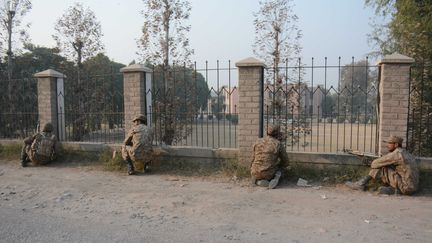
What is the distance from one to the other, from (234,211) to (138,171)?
2965 mm

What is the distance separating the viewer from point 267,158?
6199mm

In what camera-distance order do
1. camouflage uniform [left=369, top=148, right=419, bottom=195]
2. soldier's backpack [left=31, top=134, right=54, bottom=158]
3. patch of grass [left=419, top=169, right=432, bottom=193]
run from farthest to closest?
soldier's backpack [left=31, top=134, right=54, bottom=158] < patch of grass [left=419, top=169, right=432, bottom=193] < camouflage uniform [left=369, top=148, right=419, bottom=195]

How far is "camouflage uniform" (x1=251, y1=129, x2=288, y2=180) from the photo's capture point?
621 centimetres

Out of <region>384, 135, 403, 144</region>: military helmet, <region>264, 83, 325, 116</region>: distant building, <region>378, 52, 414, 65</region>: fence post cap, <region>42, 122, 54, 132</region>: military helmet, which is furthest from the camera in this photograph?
<region>42, 122, 54, 132</region>: military helmet

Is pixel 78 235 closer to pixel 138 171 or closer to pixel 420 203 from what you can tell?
pixel 138 171

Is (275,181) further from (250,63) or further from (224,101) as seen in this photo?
(224,101)

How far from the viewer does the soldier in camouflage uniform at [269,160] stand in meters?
6.21

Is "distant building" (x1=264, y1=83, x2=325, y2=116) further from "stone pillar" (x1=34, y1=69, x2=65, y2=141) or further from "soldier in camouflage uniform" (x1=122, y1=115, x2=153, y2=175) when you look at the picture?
"stone pillar" (x1=34, y1=69, x2=65, y2=141)

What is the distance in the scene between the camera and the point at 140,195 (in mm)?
5863

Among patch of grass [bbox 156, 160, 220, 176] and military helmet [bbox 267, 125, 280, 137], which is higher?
military helmet [bbox 267, 125, 280, 137]

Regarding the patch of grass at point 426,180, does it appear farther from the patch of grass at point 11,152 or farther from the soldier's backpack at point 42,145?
the patch of grass at point 11,152

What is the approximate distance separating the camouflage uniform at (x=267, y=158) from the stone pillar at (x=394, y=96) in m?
1.68

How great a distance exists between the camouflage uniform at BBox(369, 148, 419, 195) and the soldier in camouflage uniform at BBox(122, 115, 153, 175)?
4078 millimetres

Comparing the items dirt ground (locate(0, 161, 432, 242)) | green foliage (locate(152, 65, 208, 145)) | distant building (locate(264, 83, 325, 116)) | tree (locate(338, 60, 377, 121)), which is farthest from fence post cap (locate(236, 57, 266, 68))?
green foliage (locate(152, 65, 208, 145))
